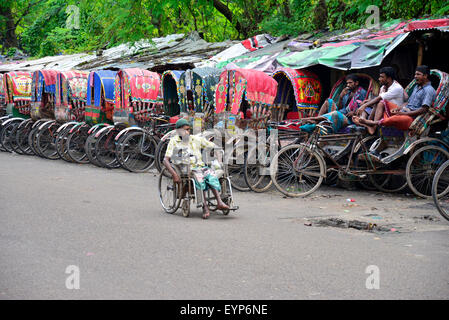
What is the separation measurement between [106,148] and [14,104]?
5659 millimetres

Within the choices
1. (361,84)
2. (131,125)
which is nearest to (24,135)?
(131,125)

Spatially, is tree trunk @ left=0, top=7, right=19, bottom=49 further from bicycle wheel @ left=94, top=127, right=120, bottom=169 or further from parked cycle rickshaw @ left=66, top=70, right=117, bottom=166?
bicycle wheel @ left=94, top=127, right=120, bottom=169

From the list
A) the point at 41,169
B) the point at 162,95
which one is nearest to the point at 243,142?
the point at 162,95

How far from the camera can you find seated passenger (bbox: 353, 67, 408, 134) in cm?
961

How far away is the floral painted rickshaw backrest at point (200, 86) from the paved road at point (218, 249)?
10.7 feet

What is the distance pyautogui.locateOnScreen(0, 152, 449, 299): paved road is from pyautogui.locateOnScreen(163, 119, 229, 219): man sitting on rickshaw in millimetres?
388

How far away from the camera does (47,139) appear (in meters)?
15.4

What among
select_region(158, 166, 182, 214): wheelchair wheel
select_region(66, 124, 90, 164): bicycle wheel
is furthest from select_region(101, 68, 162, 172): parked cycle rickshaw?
select_region(158, 166, 182, 214): wheelchair wheel

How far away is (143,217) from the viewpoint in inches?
303

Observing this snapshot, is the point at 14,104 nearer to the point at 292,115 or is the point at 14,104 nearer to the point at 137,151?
the point at 137,151

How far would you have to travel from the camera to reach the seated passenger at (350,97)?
10.7m

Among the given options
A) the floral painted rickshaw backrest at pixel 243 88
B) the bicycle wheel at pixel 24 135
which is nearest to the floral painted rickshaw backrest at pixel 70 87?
the bicycle wheel at pixel 24 135
